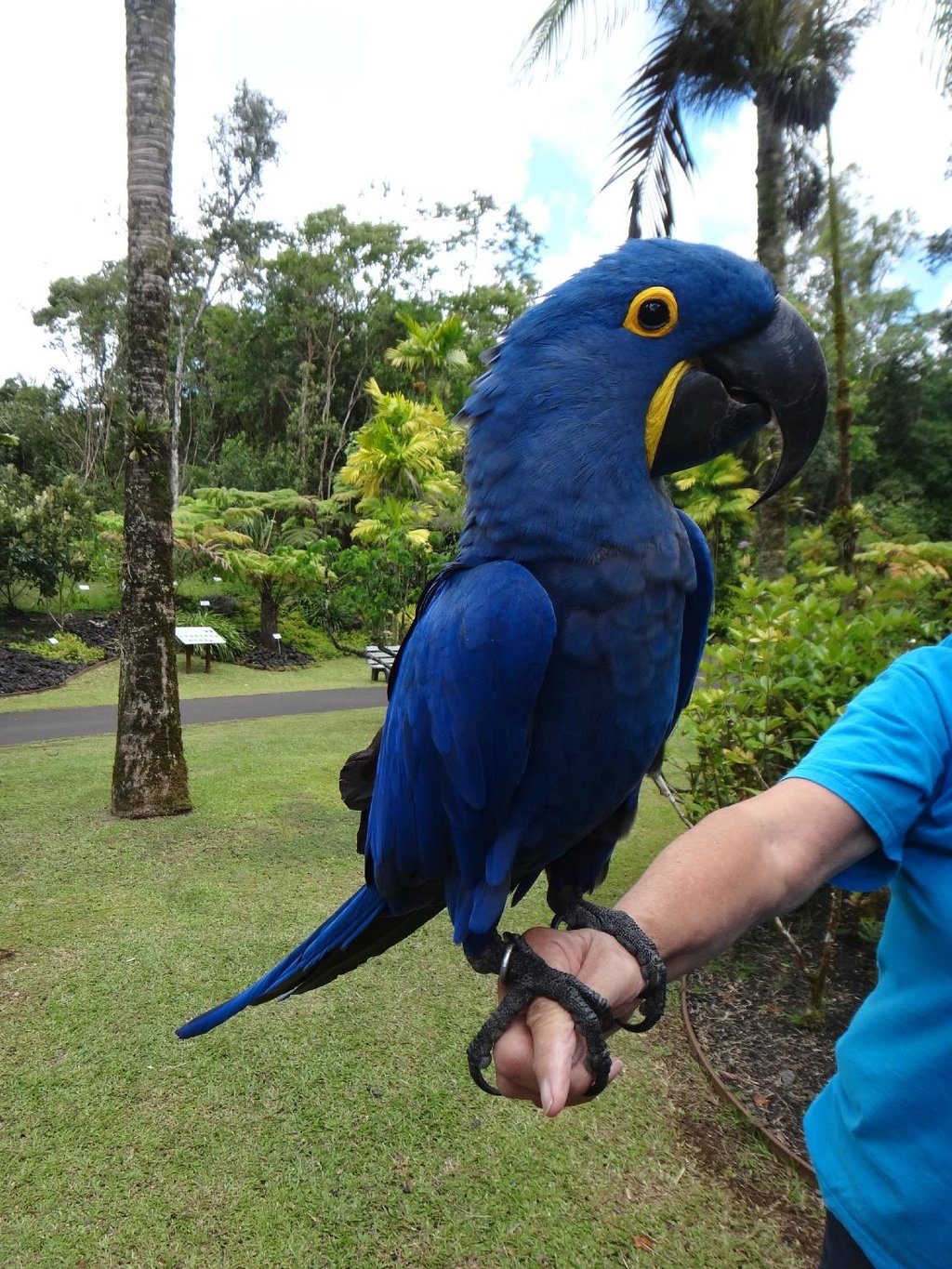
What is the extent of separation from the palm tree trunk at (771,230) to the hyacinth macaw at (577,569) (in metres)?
4.52

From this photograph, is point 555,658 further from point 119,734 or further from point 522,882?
point 119,734

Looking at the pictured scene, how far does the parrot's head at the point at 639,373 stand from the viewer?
3.75ft

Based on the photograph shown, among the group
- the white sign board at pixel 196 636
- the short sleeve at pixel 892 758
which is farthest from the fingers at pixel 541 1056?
the white sign board at pixel 196 636

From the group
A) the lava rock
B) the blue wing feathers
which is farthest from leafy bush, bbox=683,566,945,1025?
the lava rock

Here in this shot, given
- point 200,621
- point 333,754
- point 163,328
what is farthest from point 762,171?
point 200,621

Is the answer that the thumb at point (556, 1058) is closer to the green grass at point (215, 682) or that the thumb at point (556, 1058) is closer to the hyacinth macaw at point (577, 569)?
the hyacinth macaw at point (577, 569)

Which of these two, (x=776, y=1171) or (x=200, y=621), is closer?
(x=776, y=1171)

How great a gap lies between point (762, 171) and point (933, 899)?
6.44m

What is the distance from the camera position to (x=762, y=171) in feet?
19.1

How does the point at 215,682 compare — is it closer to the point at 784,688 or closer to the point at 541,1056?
the point at 784,688

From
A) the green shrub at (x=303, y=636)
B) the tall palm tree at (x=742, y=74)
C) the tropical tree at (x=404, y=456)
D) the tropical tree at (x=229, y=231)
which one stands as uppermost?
the tropical tree at (x=229, y=231)

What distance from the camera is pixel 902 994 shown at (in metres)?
1.04

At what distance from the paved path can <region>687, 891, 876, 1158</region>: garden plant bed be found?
6.54 m

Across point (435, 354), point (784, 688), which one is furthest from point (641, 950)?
point (435, 354)
